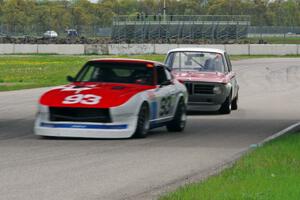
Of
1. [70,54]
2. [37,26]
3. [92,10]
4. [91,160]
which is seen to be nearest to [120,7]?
[92,10]

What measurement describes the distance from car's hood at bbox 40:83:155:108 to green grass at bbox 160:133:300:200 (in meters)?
2.97

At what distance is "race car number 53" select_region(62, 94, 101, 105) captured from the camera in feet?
51.0

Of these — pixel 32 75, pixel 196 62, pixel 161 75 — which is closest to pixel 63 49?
pixel 32 75

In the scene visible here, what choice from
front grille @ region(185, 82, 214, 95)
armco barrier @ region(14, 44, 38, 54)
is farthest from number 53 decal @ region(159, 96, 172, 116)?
armco barrier @ region(14, 44, 38, 54)

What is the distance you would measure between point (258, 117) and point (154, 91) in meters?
5.46

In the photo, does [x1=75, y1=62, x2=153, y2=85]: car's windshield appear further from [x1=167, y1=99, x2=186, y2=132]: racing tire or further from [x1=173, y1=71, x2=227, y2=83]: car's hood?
[x1=173, y1=71, x2=227, y2=83]: car's hood

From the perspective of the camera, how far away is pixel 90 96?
15.7 meters

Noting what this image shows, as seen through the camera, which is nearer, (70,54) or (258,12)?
(70,54)

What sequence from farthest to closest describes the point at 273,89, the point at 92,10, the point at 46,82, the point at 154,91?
the point at 92,10 → the point at 46,82 → the point at 273,89 → the point at 154,91

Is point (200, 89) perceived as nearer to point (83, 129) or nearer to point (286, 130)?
point (286, 130)

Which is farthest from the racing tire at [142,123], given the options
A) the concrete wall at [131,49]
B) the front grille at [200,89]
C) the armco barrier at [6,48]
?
the armco barrier at [6,48]

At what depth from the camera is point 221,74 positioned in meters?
22.7

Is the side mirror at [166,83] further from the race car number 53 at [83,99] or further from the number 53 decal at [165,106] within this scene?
the race car number 53 at [83,99]

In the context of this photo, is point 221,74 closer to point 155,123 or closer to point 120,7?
point 155,123
